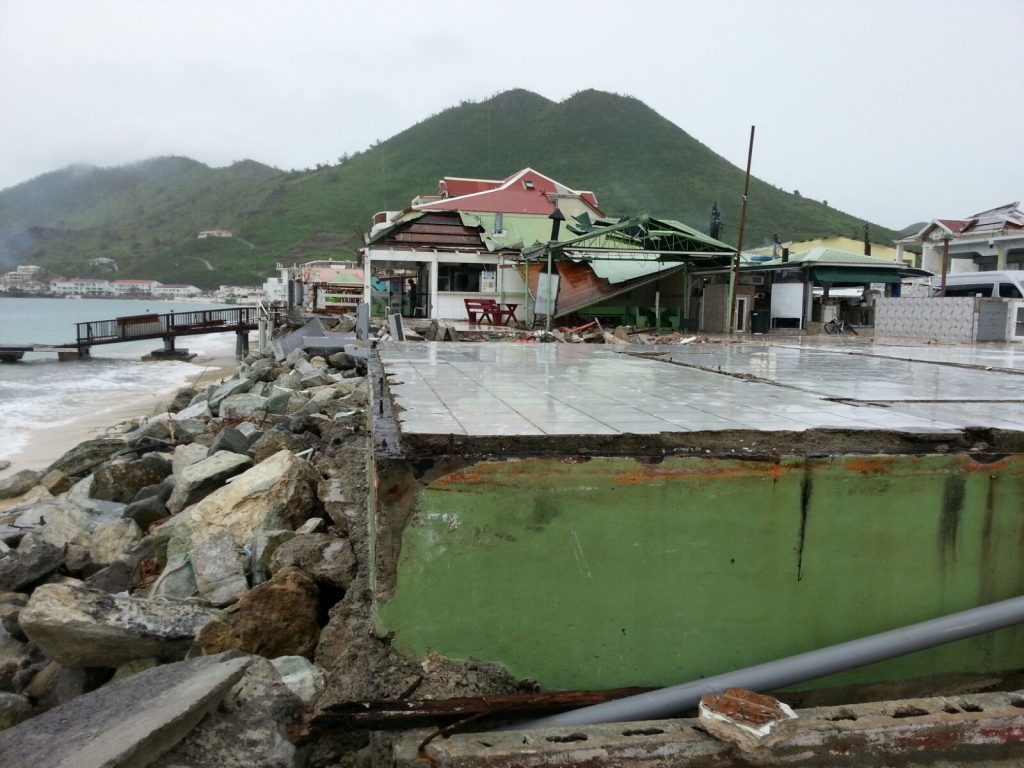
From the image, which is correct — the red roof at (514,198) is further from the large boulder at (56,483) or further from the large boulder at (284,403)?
the large boulder at (56,483)

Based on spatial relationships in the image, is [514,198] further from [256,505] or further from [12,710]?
[12,710]

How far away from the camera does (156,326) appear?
1515 inches

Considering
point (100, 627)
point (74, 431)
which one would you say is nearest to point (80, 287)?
point (74, 431)

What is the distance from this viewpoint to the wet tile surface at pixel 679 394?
11.2ft

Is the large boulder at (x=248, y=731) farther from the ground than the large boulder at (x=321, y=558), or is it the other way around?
the large boulder at (x=321, y=558)

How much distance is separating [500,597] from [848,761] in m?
1.32

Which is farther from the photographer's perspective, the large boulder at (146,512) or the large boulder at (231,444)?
the large boulder at (231,444)

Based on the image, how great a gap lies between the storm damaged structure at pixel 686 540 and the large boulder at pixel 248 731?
→ 491 millimetres

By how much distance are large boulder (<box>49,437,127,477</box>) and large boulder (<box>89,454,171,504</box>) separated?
2233 mm

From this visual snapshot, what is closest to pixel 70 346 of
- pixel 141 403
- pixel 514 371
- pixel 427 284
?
pixel 141 403

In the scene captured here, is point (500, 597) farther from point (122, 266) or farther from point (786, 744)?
point (122, 266)

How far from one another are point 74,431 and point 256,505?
1493cm

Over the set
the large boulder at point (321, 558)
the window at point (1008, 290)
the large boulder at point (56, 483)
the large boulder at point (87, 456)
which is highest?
the window at point (1008, 290)

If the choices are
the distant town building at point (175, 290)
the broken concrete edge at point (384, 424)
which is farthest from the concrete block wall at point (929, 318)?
the distant town building at point (175, 290)
